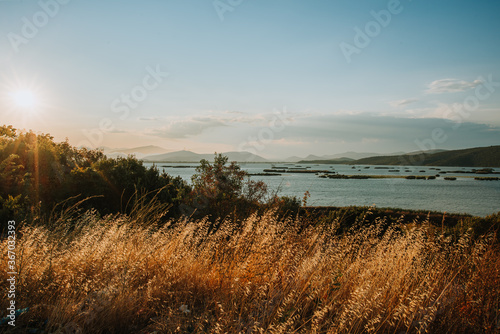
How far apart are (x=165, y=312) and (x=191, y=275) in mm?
659

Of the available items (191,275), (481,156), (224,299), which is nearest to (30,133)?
(191,275)

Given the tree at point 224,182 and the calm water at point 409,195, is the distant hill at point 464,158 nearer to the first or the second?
the calm water at point 409,195

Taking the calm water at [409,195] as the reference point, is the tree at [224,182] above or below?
above

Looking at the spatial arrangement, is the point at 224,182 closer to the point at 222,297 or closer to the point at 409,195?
the point at 222,297

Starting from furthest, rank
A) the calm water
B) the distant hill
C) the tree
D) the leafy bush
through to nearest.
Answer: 1. the distant hill
2. the calm water
3. the tree
4. the leafy bush

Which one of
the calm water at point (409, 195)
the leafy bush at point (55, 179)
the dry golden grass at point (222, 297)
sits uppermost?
the leafy bush at point (55, 179)

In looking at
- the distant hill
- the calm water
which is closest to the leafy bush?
the calm water

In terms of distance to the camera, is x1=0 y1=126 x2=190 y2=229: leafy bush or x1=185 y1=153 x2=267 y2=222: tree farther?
x1=185 y1=153 x2=267 y2=222: tree

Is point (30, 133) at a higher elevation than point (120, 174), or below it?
higher

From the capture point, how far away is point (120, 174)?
31.8 ft

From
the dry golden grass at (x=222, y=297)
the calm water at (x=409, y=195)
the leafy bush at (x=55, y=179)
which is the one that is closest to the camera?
the dry golden grass at (x=222, y=297)

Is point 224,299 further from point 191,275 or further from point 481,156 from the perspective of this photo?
point 481,156

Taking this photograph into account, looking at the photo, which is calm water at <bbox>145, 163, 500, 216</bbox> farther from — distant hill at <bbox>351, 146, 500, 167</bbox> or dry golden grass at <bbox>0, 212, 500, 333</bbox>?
distant hill at <bbox>351, 146, 500, 167</bbox>

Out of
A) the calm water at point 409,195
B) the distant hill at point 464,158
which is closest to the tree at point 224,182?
the calm water at point 409,195
